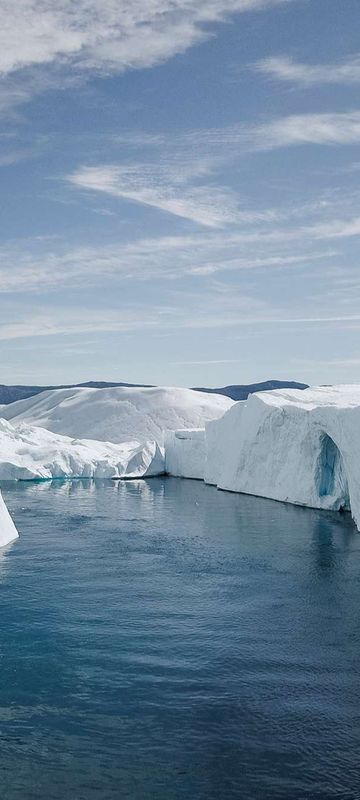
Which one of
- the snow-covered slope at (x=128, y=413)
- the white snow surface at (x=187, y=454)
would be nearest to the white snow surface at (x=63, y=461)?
the white snow surface at (x=187, y=454)

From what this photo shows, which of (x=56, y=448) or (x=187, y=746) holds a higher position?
(x=56, y=448)

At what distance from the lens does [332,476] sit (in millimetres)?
26844

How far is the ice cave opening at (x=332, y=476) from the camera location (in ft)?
85.0

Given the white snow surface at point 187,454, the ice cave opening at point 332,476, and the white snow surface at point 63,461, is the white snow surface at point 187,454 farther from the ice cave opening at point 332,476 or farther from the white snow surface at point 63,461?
the ice cave opening at point 332,476

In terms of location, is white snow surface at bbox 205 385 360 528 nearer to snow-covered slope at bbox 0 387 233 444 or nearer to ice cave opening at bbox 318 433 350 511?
ice cave opening at bbox 318 433 350 511

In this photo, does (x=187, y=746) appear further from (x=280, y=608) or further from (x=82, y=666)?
(x=280, y=608)

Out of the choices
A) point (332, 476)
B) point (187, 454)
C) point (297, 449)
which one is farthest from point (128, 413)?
point (332, 476)

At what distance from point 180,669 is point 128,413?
53552 mm

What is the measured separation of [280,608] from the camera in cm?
1385

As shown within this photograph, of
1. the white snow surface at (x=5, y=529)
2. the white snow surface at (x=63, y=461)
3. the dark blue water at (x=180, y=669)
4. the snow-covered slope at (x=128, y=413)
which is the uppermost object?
the snow-covered slope at (x=128, y=413)

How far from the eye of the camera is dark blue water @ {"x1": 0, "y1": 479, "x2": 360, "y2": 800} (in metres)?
7.94

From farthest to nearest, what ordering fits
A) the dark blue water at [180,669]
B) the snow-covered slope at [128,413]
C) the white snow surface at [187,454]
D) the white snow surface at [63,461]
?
the snow-covered slope at [128,413] → the white snow surface at [187,454] → the white snow surface at [63,461] → the dark blue water at [180,669]

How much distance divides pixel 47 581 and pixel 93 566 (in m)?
1.91

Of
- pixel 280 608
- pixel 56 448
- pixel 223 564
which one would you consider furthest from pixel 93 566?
pixel 56 448
